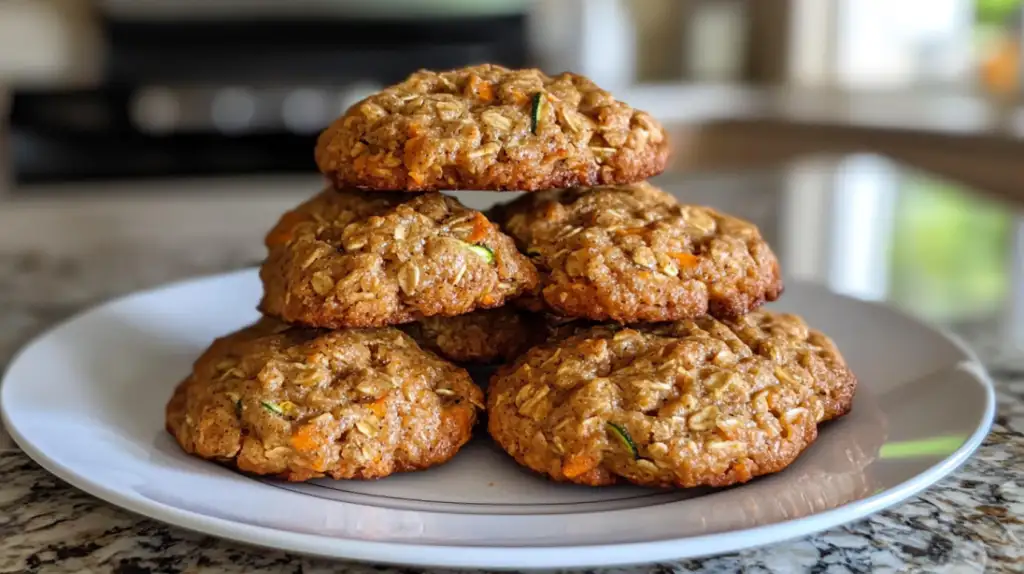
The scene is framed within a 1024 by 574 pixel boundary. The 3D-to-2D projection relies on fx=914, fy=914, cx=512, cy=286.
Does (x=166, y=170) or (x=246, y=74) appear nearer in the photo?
(x=166, y=170)

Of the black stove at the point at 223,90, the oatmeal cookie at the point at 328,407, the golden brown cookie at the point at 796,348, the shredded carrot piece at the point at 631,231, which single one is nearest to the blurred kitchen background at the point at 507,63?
the black stove at the point at 223,90

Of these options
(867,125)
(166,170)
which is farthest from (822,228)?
(166,170)

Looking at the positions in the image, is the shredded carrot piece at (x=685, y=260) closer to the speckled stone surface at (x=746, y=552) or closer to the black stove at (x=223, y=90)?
the speckled stone surface at (x=746, y=552)

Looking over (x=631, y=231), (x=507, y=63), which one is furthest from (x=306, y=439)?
(x=507, y=63)

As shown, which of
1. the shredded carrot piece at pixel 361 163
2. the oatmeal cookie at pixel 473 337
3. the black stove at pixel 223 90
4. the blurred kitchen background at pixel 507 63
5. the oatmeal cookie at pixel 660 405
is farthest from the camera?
the black stove at pixel 223 90

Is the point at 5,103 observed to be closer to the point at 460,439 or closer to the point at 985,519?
the point at 460,439

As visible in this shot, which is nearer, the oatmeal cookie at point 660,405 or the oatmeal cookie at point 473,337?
the oatmeal cookie at point 660,405
